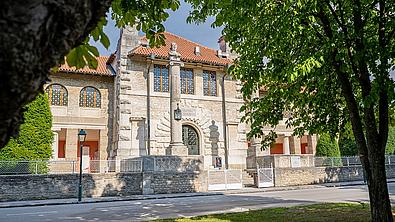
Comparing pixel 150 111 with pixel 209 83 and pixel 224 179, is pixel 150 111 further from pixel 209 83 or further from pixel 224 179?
pixel 224 179

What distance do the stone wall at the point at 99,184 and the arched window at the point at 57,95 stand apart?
7459 mm

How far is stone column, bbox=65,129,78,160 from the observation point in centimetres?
2522

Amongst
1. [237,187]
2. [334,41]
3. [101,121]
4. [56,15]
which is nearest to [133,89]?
[101,121]

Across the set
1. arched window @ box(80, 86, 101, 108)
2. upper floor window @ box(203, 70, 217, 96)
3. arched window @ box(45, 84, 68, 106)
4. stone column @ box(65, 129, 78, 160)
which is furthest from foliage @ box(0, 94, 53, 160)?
upper floor window @ box(203, 70, 217, 96)

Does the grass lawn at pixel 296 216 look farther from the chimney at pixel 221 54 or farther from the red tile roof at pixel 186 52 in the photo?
the chimney at pixel 221 54

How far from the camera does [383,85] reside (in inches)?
282

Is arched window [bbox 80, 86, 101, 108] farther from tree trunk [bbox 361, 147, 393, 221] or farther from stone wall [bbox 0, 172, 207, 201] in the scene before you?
tree trunk [bbox 361, 147, 393, 221]

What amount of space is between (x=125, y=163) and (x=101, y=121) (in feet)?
19.6

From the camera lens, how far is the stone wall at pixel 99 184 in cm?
1842

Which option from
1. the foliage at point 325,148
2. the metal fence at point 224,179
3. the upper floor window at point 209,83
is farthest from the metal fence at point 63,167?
the foliage at point 325,148

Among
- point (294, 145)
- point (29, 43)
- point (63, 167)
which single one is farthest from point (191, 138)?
point (29, 43)

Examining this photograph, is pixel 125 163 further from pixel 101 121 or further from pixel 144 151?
pixel 101 121

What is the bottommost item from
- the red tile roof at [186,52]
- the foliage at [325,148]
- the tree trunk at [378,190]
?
the tree trunk at [378,190]

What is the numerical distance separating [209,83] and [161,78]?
14.1 ft
